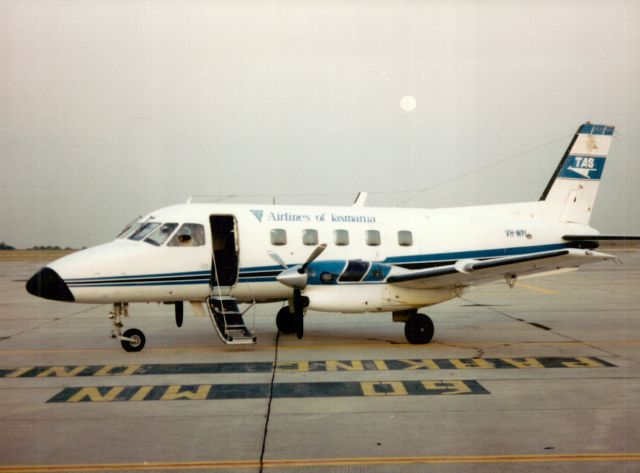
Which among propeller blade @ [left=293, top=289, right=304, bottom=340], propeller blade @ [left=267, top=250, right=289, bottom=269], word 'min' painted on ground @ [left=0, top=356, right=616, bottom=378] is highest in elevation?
propeller blade @ [left=267, top=250, right=289, bottom=269]

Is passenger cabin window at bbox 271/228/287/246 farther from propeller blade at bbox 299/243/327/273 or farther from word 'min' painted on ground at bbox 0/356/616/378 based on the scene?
word 'min' painted on ground at bbox 0/356/616/378

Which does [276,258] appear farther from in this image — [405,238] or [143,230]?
[405,238]

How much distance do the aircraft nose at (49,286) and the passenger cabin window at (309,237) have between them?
15.0 ft

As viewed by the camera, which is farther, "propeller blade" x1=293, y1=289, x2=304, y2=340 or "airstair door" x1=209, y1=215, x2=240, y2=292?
"airstair door" x1=209, y1=215, x2=240, y2=292

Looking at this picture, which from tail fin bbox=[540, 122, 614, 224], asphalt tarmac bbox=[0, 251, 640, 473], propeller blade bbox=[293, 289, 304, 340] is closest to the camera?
asphalt tarmac bbox=[0, 251, 640, 473]

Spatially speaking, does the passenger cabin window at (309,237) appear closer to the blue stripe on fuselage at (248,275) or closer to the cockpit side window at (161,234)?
the blue stripe on fuselage at (248,275)

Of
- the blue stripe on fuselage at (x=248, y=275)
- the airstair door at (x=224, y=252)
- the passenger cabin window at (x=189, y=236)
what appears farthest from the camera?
the airstair door at (x=224, y=252)

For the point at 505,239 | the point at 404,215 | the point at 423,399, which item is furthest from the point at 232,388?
the point at 505,239

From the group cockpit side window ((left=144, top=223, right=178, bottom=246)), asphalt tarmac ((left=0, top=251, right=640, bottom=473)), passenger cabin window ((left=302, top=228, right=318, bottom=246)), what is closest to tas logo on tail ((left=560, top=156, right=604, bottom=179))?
asphalt tarmac ((left=0, top=251, right=640, bottom=473))

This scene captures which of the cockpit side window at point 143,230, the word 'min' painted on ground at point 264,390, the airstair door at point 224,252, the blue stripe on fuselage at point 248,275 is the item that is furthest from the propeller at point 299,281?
the word 'min' painted on ground at point 264,390

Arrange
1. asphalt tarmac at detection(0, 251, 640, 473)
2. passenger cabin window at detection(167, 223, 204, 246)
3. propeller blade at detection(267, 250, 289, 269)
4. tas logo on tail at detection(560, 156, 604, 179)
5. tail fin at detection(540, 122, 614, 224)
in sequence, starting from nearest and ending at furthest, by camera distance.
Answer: asphalt tarmac at detection(0, 251, 640, 473) < passenger cabin window at detection(167, 223, 204, 246) < propeller blade at detection(267, 250, 289, 269) < tail fin at detection(540, 122, 614, 224) < tas logo on tail at detection(560, 156, 604, 179)

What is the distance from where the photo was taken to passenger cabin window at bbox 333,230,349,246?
1452 centimetres

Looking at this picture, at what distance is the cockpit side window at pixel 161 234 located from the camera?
13344 mm

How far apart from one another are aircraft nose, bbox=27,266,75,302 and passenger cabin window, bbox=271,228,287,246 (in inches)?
156
